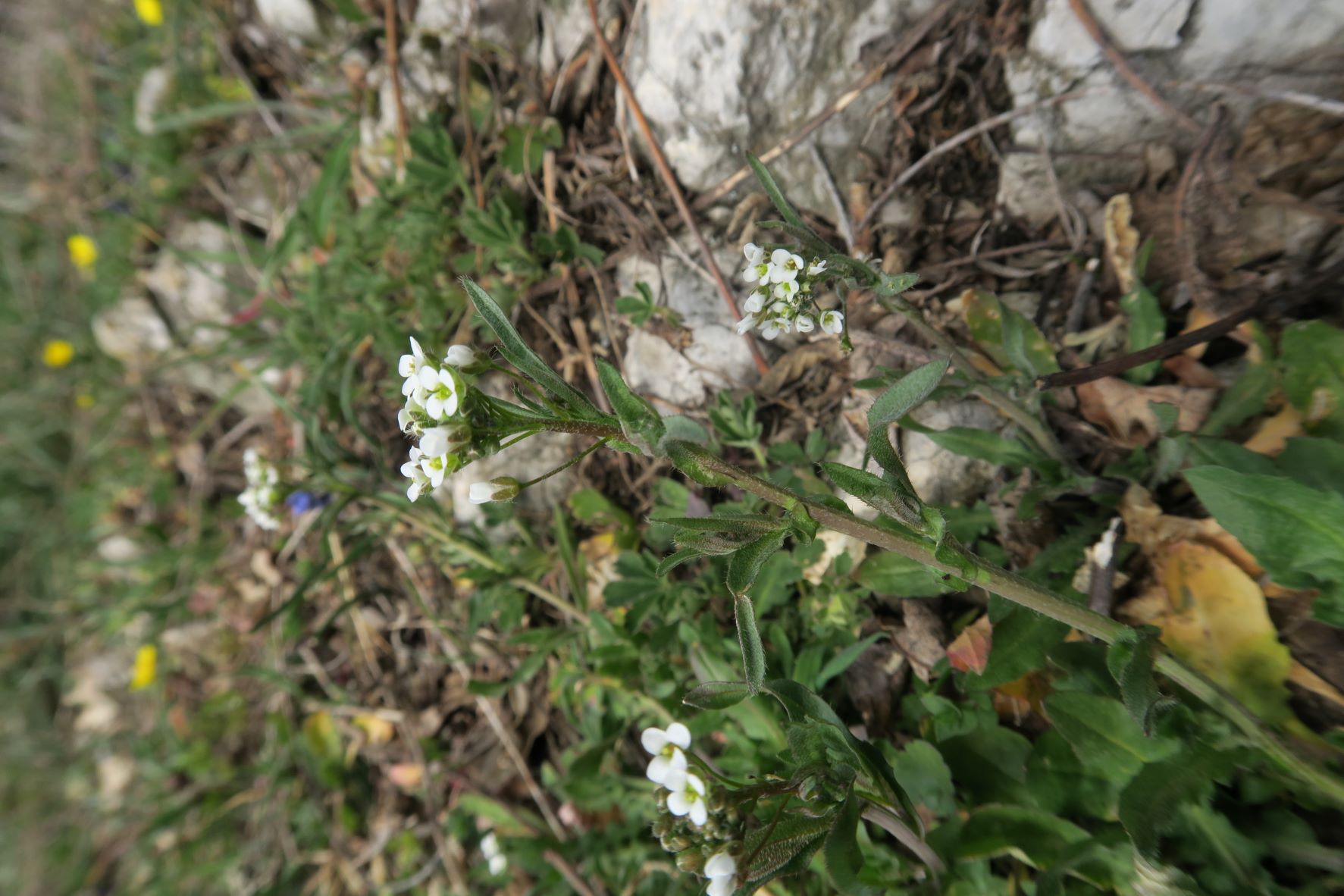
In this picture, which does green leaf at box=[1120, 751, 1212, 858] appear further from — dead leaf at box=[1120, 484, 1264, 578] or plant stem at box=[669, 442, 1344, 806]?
dead leaf at box=[1120, 484, 1264, 578]

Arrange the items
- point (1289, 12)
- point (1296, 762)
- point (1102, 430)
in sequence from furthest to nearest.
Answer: point (1102, 430) < point (1289, 12) < point (1296, 762)

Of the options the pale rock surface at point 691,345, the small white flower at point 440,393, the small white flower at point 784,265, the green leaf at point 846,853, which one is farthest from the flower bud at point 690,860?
the pale rock surface at point 691,345

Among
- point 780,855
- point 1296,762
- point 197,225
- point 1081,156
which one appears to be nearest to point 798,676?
point 780,855

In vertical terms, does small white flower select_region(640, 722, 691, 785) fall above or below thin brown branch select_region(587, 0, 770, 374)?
below

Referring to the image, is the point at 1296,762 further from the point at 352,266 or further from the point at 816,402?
the point at 352,266

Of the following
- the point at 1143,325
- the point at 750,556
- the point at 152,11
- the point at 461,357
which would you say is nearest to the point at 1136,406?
the point at 1143,325

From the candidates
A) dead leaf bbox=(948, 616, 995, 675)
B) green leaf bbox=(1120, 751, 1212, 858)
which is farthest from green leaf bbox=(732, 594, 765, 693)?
green leaf bbox=(1120, 751, 1212, 858)

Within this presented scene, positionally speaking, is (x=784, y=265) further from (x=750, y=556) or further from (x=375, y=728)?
(x=375, y=728)
